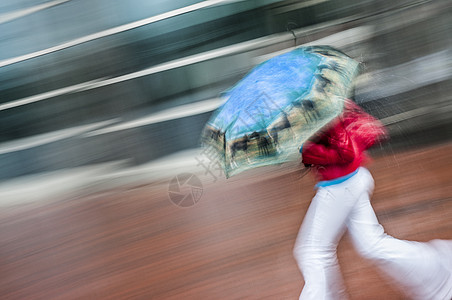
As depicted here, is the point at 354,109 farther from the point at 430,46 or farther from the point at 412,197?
the point at 430,46

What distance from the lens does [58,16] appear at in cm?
651

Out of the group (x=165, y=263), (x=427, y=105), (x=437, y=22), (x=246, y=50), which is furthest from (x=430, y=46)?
(x=165, y=263)

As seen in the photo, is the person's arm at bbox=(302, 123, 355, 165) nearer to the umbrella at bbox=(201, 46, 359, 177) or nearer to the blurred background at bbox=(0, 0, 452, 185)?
the umbrella at bbox=(201, 46, 359, 177)

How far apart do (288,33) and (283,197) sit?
1802 mm

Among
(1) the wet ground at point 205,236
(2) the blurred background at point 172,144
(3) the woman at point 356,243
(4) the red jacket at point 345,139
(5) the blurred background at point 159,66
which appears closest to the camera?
(4) the red jacket at point 345,139

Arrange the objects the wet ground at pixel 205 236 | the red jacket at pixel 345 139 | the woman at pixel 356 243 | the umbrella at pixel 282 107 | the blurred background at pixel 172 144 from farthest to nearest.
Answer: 1. the blurred background at pixel 172 144
2. the wet ground at pixel 205 236
3. the woman at pixel 356 243
4. the red jacket at pixel 345 139
5. the umbrella at pixel 282 107

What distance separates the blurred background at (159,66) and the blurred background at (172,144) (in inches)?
0.6

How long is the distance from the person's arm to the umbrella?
0.07 metres

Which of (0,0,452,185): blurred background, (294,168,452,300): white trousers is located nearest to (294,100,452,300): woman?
(294,168,452,300): white trousers

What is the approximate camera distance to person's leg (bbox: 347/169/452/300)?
2393 mm

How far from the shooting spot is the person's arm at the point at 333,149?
215 centimetres

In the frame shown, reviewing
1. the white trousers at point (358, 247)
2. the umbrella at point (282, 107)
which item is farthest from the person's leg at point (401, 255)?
the umbrella at point (282, 107)

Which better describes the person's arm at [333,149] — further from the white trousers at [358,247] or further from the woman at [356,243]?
the white trousers at [358,247]

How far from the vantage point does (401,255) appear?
2.40 meters
